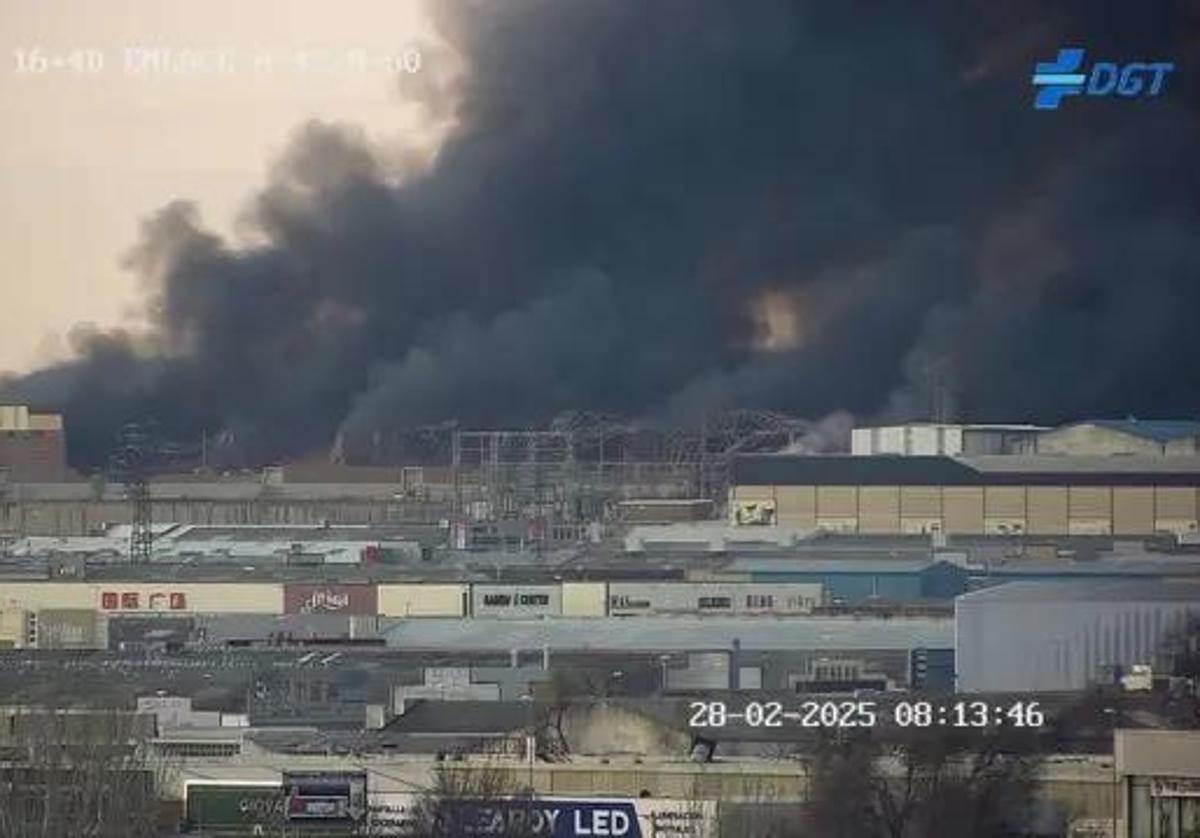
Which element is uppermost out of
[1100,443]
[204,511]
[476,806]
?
[1100,443]

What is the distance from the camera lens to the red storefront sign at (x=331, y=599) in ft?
23.7

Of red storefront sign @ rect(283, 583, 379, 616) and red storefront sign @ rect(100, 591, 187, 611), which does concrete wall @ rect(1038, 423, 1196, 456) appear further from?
red storefront sign @ rect(100, 591, 187, 611)

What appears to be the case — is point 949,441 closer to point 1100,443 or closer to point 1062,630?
point 1100,443

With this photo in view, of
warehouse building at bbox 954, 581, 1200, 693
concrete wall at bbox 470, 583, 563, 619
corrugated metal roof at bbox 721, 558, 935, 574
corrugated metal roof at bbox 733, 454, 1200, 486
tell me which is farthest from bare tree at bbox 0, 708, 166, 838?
warehouse building at bbox 954, 581, 1200, 693

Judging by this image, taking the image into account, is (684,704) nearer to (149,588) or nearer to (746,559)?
(746,559)

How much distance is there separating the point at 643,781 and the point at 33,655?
68.3 inches

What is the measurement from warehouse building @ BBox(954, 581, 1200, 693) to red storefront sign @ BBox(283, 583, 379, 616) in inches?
54.4

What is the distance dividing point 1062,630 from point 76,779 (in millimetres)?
2221

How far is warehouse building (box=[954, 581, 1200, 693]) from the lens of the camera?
671 cm

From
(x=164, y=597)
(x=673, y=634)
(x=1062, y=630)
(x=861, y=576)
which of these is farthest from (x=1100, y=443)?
(x=164, y=597)

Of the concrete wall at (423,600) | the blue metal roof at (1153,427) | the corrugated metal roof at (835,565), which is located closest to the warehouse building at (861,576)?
the corrugated metal roof at (835,565)

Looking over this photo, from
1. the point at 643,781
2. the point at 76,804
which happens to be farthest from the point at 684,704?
the point at 76,804

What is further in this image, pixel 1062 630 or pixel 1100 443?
pixel 1100 443

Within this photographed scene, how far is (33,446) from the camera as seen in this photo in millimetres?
7527
